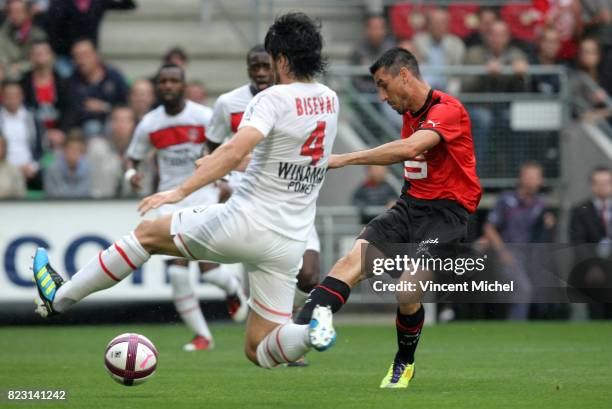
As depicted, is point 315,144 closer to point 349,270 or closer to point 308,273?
point 349,270

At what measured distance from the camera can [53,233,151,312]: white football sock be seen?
26.0 ft

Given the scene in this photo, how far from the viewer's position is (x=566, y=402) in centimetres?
809

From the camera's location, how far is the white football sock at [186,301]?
12.8 m

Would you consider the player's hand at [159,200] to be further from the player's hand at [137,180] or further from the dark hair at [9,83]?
the dark hair at [9,83]

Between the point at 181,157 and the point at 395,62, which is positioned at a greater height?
the point at 395,62

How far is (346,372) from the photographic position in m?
10.3

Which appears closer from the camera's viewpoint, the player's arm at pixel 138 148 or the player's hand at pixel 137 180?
the player's hand at pixel 137 180

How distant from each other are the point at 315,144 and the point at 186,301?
17.6 feet

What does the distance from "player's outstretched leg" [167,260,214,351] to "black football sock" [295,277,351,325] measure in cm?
459

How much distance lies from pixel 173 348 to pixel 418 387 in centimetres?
441

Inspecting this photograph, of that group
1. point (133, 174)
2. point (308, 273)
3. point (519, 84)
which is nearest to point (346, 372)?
point (308, 273)

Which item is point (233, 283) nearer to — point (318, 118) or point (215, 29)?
point (318, 118)

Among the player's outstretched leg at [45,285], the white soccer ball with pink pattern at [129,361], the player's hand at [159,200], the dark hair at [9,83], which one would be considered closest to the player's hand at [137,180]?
the player's outstretched leg at [45,285]

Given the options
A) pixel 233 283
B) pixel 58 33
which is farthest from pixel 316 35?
pixel 58 33
